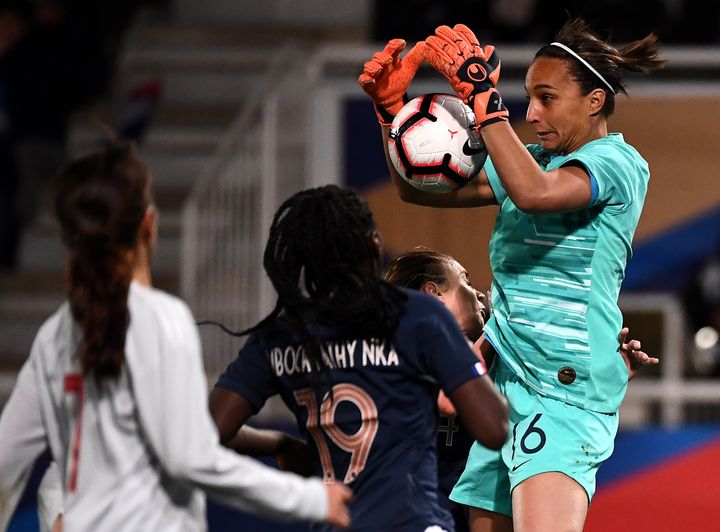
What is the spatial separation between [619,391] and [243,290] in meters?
4.43

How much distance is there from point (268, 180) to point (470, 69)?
4450 millimetres

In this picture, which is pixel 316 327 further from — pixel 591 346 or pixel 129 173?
pixel 591 346

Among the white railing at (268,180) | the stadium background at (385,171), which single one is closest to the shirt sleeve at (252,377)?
the stadium background at (385,171)

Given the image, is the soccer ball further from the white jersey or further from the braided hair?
the white jersey

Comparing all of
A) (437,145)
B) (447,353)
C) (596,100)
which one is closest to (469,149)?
(437,145)

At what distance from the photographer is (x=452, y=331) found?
278 cm

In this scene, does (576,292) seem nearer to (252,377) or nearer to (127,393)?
(252,377)

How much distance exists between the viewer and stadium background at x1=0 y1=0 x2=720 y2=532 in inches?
260

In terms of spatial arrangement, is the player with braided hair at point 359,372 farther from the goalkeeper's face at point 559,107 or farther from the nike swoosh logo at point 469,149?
the goalkeeper's face at point 559,107

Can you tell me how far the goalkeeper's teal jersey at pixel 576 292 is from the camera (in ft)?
11.5

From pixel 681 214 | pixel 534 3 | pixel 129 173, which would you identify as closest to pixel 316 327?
pixel 129 173

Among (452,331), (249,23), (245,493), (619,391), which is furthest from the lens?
(249,23)

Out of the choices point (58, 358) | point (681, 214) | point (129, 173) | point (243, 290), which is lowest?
point (243, 290)

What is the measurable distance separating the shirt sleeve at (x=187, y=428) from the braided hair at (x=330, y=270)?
331 millimetres
